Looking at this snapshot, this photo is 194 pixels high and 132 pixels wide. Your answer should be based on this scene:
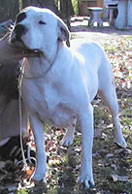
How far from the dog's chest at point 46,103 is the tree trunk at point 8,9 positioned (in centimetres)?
1348

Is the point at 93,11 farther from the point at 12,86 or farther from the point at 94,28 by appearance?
the point at 12,86

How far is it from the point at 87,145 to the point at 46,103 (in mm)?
568

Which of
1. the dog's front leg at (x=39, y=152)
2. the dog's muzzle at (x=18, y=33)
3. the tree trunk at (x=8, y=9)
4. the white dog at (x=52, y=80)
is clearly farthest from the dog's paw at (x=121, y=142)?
the tree trunk at (x=8, y=9)

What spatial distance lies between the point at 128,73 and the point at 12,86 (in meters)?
4.96

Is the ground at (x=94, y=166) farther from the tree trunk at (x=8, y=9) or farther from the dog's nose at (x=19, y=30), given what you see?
the tree trunk at (x=8, y=9)

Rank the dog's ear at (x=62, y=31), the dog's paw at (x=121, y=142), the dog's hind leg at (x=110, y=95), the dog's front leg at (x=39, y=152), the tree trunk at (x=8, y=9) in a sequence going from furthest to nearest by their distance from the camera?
1. the tree trunk at (x=8, y=9)
2. the dog's paw at (x=121, y=142)
3. the dog's hind leg at (x=110, y=95)
4. the dog's front leg at (x=39, y=152)
5. the dog's ear at (x=62, y=31)

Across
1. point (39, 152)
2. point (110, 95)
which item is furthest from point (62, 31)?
point (110, 95)

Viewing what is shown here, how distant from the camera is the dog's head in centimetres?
335

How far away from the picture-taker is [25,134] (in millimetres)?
4316

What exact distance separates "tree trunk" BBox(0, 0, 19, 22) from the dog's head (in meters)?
13.6

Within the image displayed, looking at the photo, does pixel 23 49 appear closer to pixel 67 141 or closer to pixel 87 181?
pixel 87 181

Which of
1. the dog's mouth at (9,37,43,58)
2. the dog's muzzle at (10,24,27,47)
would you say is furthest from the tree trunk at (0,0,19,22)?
the dog's muzzle at (10,24,27,47)

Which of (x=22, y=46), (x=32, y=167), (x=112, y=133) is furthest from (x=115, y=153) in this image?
(x=22, y=46)

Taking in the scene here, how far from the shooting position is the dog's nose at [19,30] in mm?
3336
